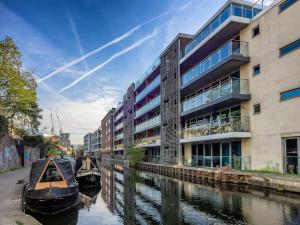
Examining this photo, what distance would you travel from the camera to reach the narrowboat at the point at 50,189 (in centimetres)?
1367

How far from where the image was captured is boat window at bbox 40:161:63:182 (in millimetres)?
16219

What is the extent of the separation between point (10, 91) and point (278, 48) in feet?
82.1

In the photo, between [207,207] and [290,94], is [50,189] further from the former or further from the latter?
[290,94]

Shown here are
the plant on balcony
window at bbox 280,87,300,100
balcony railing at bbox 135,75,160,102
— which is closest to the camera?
window at bbox 280,87,300,100

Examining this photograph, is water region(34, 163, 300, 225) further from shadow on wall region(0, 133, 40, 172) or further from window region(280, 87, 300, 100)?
shadow on wall region(0, 133, 40, 172)

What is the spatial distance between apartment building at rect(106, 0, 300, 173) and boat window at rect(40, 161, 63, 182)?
1325cm

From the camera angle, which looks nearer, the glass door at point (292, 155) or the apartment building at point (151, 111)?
the glass door at point (292, 155)

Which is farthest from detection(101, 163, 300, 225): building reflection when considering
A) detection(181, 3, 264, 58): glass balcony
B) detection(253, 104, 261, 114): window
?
detection(181, 3, 264, 58): glass balcony

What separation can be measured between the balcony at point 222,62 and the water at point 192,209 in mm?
10434

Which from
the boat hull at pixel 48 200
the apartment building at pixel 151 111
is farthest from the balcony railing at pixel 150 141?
the boat hull at pixel 48 200

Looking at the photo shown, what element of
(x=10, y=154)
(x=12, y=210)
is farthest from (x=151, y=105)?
(x=12, y=210)

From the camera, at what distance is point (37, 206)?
13.7m

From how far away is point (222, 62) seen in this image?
83.0 feet

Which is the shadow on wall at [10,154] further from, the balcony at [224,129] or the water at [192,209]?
the balcony at [224,129]
